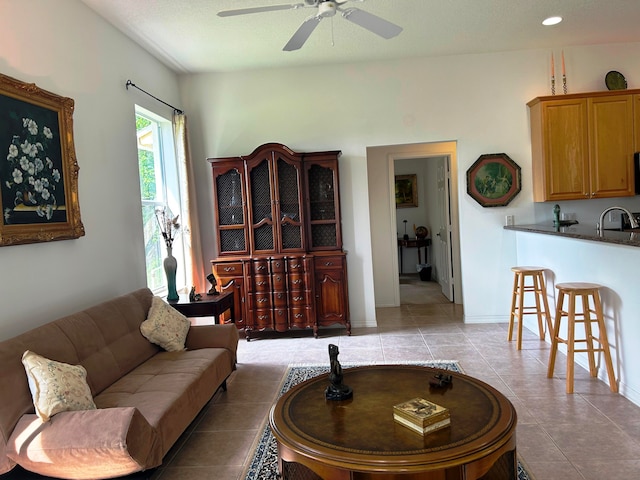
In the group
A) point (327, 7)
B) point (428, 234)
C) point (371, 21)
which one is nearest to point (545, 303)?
point (371, 21)

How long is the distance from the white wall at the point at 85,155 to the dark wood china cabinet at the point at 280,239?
3.83ft

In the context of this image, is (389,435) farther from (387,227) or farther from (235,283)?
(387,227)

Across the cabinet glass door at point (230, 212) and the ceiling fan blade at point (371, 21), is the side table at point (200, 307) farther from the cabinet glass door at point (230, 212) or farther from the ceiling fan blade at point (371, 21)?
the ceiling fan blade at point (371, 21)

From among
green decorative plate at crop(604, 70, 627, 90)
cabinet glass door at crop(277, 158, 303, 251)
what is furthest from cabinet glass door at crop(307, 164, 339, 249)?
green decorative plate at crop(604, 70, 627, 90)

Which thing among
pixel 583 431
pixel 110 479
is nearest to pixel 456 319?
pixel 583 431

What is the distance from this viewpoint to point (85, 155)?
11.1 feet

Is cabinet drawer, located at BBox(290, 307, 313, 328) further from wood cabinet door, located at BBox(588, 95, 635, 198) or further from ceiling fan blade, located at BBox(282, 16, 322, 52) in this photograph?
wood cabinet door, located at BBox(588, 95, 635, 198)

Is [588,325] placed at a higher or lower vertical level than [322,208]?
lower

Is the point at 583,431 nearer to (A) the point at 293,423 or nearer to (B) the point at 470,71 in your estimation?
(A) the point at 293,423

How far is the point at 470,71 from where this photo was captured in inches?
206

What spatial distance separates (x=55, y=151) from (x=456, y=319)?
14.9 feet

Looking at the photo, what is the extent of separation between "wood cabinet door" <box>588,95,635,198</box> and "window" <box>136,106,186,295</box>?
4.54 m

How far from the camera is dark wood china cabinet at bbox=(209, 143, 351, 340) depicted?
506 centimetres

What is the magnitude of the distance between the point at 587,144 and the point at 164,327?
15.0ft
